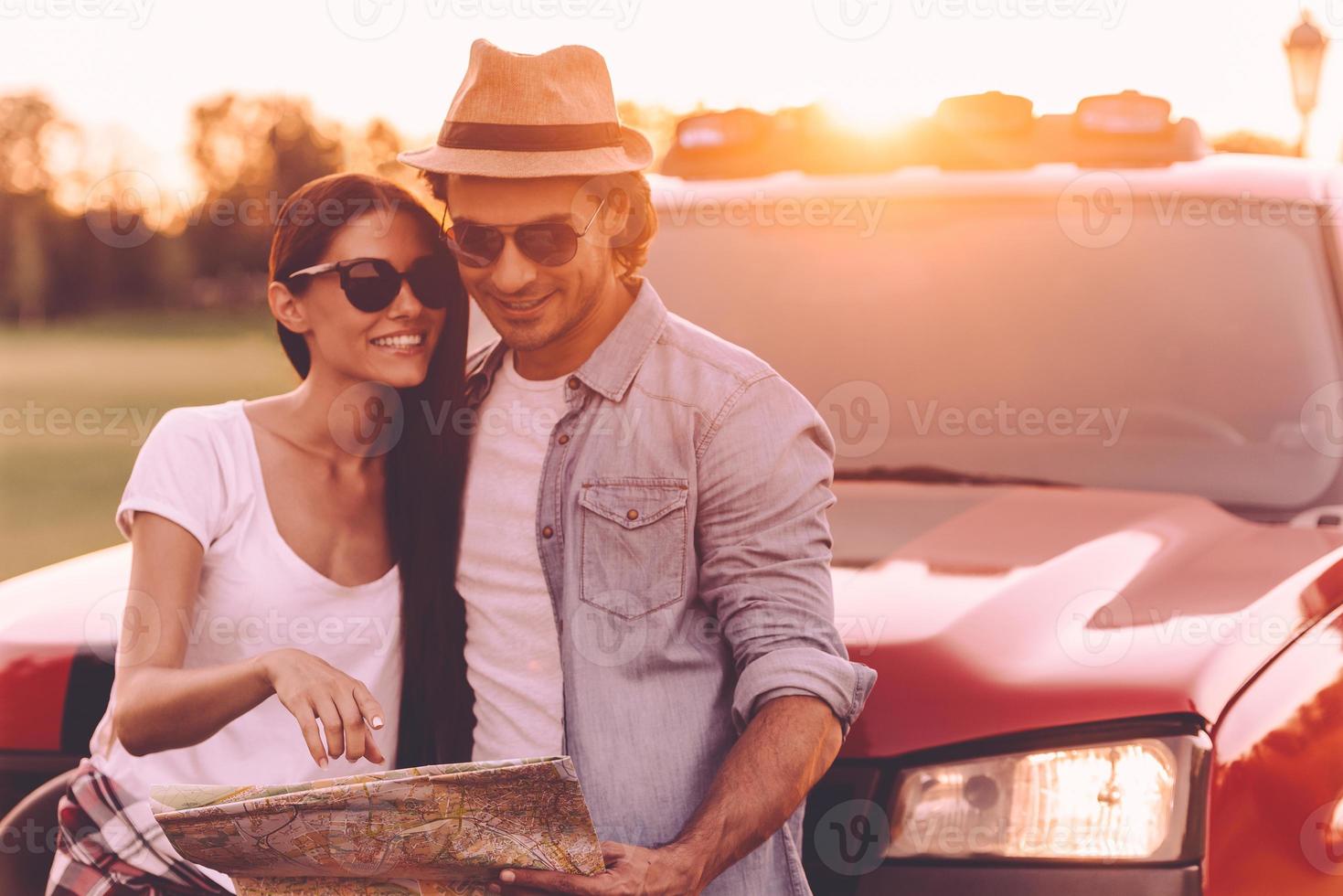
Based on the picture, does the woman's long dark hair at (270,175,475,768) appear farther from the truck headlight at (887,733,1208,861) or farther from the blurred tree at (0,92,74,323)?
the blurred tree at (0,92,74,323)

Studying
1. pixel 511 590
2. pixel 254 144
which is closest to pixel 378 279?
pixel 511 590

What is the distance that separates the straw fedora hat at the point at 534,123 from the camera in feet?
7.75

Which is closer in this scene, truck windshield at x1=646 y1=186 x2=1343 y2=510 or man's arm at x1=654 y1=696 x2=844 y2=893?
man's arm at x1=654 y1=696 x2=844 y2=893

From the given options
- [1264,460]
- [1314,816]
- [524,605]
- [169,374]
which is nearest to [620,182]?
[524,605]

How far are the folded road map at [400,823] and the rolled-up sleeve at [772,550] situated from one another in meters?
0.38

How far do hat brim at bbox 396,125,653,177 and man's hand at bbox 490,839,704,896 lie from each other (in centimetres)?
92

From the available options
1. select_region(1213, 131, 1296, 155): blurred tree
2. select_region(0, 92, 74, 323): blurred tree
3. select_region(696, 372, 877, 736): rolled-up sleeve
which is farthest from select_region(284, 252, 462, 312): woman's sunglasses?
select_region(0, 92, 74, 323): blurred tree

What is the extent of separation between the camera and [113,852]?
2.38 m

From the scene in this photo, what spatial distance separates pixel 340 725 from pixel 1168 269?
7.47 feet

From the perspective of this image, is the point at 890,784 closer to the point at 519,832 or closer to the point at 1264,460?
the point at 519,832

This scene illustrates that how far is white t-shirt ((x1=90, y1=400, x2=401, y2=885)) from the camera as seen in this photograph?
7.84ft

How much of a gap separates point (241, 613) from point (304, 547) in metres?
0.13

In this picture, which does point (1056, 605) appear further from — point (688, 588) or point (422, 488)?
point (422, 488)

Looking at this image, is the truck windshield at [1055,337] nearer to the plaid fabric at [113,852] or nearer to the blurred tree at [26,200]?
the plaid fabric at [113,852]
